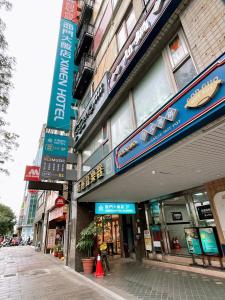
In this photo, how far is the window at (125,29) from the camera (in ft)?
26.5

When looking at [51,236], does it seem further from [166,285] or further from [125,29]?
[125,29]

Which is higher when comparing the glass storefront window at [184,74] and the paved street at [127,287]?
the glass storefront window at [184,74]

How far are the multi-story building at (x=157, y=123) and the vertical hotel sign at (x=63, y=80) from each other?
1.12m

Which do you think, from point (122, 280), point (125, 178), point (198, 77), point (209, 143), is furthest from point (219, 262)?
point (198, 77)

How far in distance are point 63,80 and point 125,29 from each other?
14.7ft

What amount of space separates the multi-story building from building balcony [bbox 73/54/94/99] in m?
0.07

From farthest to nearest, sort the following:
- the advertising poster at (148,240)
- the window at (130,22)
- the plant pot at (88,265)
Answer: the advertising poster at (148,240) → the plant pot at (88,265) → the window at (130,22)

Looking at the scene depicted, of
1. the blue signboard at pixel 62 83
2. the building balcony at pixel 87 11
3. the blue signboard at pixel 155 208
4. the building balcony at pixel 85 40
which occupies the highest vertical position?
the building balcony at pixel 87 11

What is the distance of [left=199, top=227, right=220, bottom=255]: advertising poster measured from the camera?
6.96 meters

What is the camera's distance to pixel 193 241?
779cm

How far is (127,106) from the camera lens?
6.83m

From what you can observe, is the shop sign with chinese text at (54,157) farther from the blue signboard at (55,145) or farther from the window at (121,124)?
the window at (121,124)

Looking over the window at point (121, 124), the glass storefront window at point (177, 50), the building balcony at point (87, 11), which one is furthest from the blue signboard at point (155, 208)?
the building balcony at point (87, 11)

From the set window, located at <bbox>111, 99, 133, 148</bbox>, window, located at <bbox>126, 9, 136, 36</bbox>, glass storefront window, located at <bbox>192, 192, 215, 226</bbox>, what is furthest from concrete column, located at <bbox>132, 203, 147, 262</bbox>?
window, located at <bbox>126, 9, 136, 36</bbox>
